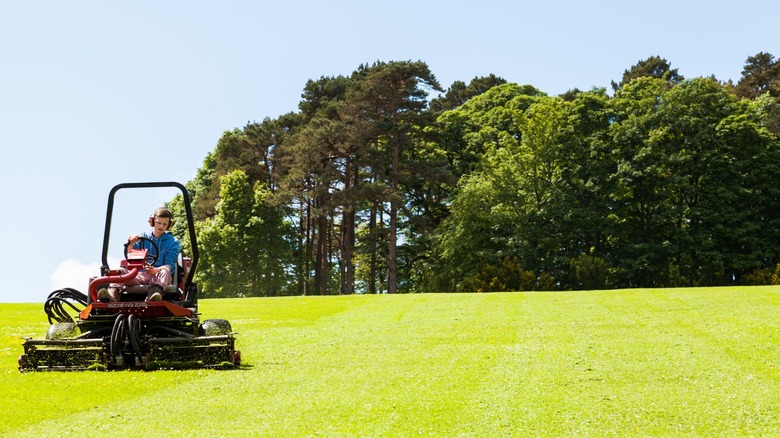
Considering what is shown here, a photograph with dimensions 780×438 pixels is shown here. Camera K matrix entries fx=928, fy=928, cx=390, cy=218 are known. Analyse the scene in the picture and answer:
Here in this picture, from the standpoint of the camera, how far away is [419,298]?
4047 centimetres

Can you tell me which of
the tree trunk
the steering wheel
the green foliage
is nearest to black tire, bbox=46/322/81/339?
the steering wheel

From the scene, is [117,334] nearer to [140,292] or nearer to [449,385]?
[140,292]

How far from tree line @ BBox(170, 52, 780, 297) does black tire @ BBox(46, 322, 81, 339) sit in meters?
47.6

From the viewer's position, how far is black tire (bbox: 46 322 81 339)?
16.5 meters

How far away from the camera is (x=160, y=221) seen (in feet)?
55.1

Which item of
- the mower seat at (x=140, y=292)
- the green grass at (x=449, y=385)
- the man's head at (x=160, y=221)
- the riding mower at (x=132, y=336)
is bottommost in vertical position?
the green grass at (x=449, y=385)

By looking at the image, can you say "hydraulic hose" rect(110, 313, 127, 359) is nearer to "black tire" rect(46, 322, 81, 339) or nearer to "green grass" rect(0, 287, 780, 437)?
"green grass" rect(0, 287, 780, 437)

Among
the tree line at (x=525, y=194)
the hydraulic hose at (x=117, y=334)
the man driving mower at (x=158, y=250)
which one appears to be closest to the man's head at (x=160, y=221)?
the man driving mower at (x=158, y=250)

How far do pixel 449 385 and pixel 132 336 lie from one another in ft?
17.9

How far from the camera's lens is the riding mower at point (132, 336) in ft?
52.5

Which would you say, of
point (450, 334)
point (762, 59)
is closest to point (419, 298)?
point (450, 334)

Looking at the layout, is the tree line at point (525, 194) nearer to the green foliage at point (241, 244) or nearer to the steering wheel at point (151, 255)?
the green foliage at point (241, 244)

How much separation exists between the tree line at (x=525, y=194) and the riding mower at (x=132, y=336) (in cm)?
4721

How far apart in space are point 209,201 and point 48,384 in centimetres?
6635
